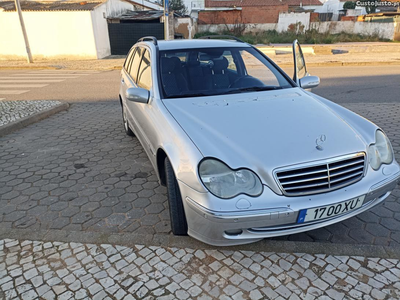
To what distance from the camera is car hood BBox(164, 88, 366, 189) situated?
223cm

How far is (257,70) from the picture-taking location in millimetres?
3912

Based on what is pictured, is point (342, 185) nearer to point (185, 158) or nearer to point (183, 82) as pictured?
point (185, 158)

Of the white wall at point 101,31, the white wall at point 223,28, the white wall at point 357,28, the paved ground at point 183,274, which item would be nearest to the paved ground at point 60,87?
the white wall at point 101,31

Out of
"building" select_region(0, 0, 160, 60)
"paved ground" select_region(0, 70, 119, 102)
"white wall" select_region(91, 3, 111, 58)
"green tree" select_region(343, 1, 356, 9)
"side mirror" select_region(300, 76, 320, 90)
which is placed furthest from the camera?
"green tree" select_region(343, 1, 356, 9)

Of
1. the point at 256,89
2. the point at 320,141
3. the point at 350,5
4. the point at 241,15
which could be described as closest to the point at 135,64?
the point at 256,89

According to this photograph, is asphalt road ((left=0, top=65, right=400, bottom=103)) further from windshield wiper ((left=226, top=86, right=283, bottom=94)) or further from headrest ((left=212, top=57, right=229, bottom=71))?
headrest ((left=212, top=57, right=229, bottom=71))

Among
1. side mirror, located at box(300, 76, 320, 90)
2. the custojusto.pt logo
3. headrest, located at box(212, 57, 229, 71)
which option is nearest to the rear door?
headrest, located at box(212, 57, 229, 71)

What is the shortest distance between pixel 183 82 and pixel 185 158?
134cm

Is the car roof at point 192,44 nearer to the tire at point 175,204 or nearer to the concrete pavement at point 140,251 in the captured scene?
the concrete pavement at point 140,251

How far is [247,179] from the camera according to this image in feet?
7.13

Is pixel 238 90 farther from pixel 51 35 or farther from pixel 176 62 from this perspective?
pixel 51 35

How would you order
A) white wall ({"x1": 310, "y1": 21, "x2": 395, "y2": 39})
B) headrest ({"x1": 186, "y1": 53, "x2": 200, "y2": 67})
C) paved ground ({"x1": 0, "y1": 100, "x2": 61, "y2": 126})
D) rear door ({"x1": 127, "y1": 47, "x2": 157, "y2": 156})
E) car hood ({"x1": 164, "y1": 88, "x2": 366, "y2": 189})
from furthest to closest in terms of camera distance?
white wall ({"x1": 310, "y1": 21, "x2": 395, "y2": 39})
paved ground ({"x1": 0, "y1": 100, "x2": 61, "y2": 126})
headrest ({"x1": 186, "y1": 53, "x2": 200, "y2": 67})
rear door ({"x1": 127, "y1": 47, "x2": 157, "y2": 156})
car hood ({"x1": 164, "y1": 88, "x2": 366, "y2": 189})

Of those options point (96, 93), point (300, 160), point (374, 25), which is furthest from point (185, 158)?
point (374, 25)

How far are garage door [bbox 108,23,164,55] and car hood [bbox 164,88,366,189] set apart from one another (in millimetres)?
18865
